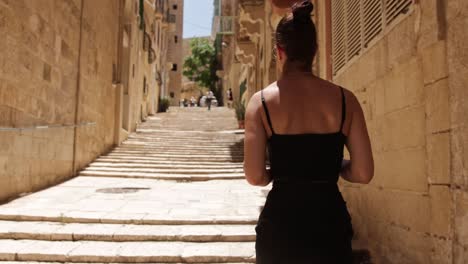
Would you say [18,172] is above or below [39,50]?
below

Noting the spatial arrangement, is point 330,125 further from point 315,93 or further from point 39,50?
point 39,50

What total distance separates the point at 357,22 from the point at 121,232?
3511 millimetres

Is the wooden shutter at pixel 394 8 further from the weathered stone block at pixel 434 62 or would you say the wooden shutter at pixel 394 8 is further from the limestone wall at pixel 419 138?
the weathered stone block at pixel 434 62

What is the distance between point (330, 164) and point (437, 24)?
1679 mm

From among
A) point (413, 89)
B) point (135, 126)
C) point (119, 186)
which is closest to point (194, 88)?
point (135, 126)

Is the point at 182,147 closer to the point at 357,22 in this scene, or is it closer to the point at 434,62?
the point at 357,22

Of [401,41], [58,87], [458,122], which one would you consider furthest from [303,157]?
[58,87]

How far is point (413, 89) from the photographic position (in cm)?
291

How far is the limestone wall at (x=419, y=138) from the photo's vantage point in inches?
90.8

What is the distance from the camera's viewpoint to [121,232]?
14.4ft

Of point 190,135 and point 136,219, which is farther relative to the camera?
point 190,135

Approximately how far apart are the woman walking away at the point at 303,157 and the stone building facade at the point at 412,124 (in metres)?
1.19

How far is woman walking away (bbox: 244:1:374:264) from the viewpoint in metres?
1.37

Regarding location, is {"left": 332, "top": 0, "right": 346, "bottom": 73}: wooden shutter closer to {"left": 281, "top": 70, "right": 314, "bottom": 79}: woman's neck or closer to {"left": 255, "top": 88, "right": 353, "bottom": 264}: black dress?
{"left": 281, "top": 70, "right": 314, "bottom": 79}: woman's neck
